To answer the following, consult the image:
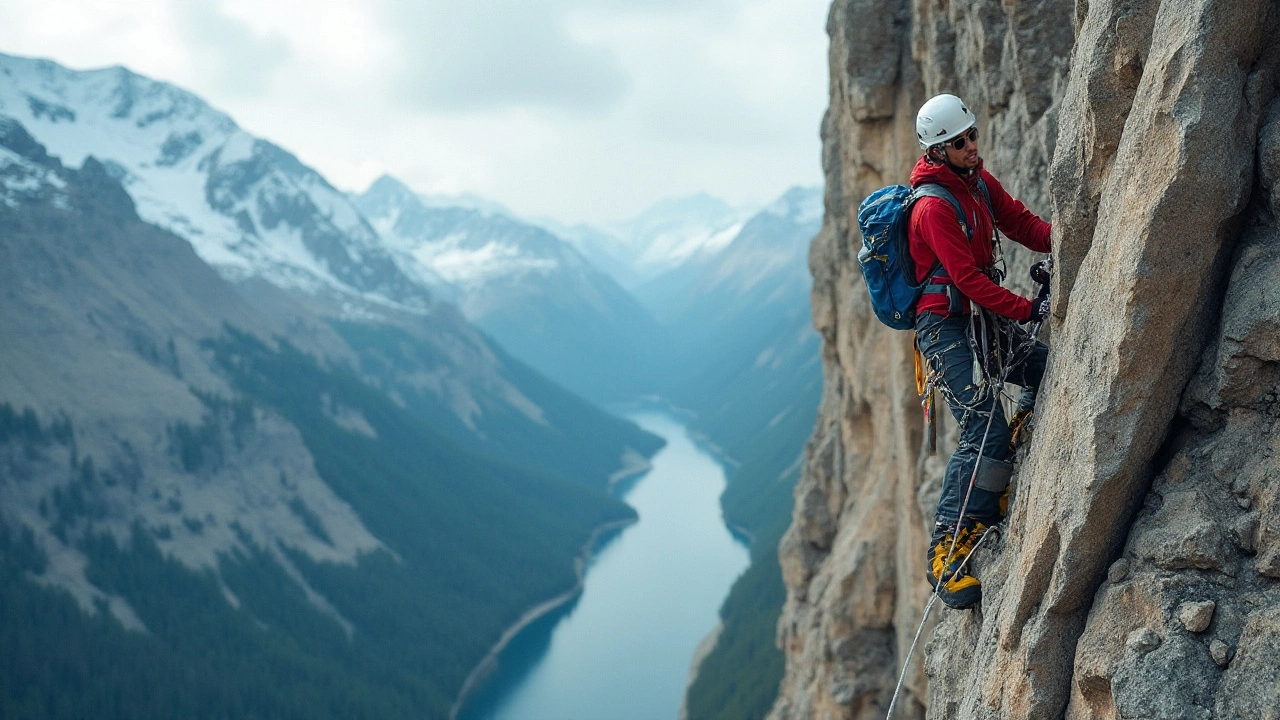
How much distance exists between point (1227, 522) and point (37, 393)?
5067 inches

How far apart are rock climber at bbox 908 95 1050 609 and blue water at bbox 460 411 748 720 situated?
82.6 metres

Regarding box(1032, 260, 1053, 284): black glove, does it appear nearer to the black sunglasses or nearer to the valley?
the black sunglasses

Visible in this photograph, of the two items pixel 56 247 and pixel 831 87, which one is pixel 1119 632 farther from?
pixel 56 247

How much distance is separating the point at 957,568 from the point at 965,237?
296cm

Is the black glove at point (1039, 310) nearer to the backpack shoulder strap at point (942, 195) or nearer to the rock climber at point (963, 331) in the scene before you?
the rock climber at point (963, 331)

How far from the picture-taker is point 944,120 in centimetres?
848

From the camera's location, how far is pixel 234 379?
148375 millimetres

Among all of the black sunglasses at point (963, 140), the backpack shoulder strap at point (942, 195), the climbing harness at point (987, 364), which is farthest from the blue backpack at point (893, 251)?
the climbing harness at point (987, 364)

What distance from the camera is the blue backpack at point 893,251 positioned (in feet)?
27.9

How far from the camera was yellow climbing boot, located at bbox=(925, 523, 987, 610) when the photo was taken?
8.69 metres

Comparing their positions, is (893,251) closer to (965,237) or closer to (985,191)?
(965,237)

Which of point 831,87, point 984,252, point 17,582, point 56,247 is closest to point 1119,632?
point 984,252

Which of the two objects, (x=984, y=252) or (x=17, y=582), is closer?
(x=984, y=252)

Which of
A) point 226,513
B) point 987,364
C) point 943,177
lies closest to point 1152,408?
point 987,364
